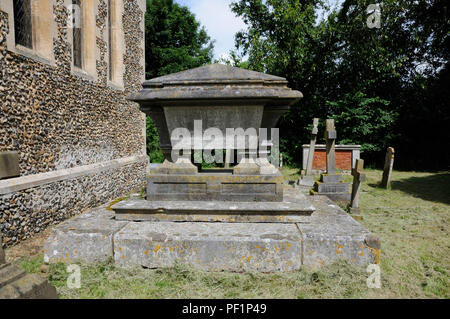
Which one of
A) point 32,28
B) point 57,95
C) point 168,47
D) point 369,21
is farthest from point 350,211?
point 168,47

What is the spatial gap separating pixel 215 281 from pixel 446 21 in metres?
15.9

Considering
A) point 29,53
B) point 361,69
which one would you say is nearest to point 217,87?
point 29,53

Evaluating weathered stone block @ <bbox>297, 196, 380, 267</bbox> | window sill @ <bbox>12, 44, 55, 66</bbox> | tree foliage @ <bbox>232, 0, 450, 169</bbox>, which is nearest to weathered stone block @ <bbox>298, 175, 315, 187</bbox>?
tree foliage @ <bbox>232, 0, 450, 169</bbox>

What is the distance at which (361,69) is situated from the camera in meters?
13.9

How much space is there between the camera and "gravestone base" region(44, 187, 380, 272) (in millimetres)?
2719

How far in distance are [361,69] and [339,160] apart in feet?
18.4

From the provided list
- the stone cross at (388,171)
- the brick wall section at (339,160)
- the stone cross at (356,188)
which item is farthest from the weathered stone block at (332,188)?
the brick wall section at (339,160)

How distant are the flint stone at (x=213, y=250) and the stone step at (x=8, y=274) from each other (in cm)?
96

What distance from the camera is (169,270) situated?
2691mm

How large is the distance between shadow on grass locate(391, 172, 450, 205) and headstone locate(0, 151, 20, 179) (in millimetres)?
8768

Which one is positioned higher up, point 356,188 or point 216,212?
point 216,212

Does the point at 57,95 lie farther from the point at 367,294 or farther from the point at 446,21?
the point at 446,21

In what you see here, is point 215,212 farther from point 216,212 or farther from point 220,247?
point 220,247

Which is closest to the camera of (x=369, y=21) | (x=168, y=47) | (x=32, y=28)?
(x=32, y=28)
